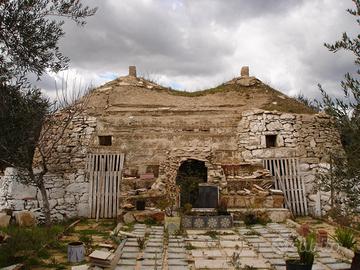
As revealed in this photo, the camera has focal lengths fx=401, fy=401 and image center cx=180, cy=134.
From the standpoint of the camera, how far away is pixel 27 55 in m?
7.12

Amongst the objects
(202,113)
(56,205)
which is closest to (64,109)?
(56,205)

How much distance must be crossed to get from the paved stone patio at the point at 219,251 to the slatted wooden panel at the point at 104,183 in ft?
11.7

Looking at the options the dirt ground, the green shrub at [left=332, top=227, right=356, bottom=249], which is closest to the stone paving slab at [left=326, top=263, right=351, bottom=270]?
the green shrub at [left=332, top=227, right=356, bottom=249]

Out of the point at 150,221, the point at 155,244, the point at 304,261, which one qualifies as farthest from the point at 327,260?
the point at 150,221

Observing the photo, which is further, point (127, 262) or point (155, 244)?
point (155, 244)

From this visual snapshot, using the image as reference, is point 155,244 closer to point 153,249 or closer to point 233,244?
point 153,249

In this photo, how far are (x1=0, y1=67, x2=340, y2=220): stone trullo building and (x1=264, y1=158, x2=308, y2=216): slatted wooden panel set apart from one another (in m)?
0.04

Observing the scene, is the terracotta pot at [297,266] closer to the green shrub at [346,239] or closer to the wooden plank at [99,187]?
the green shrub at [346,239]

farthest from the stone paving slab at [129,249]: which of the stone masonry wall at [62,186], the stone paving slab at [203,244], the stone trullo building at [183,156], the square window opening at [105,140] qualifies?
the square window opening at [105,140]

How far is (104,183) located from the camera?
15.0 m

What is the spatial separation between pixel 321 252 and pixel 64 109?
10017 mm

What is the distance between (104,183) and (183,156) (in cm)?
314

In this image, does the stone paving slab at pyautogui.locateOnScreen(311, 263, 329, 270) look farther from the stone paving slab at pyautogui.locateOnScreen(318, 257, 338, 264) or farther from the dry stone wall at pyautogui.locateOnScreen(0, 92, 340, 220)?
the dry stone wall at pyautogui.locateOnScreen(0, 92, 340, 220)

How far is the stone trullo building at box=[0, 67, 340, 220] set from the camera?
14.0 meters
